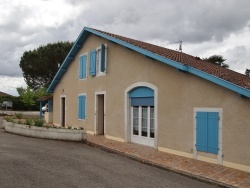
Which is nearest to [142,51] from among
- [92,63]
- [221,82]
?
[221,82]

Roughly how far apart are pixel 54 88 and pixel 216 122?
46.4 feet

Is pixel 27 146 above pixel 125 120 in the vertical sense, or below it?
below

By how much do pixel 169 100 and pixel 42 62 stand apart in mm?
32677

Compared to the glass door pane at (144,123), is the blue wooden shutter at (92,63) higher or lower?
higher

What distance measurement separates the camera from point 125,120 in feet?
41.2

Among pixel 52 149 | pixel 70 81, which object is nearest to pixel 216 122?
pixel 52 149

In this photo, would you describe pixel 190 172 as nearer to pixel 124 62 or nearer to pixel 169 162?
pixel 169 162

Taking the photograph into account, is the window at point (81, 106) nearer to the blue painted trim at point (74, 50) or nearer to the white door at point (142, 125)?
the blue painted trim at point (74, 50)

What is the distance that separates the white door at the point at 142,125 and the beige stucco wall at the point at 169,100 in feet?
1.95

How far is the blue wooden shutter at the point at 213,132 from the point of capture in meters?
8.63

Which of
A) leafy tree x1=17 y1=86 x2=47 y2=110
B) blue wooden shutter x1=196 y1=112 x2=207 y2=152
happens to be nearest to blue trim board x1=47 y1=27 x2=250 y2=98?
blue wooden shutter x1=196 y1=112 x2=207 y2=152

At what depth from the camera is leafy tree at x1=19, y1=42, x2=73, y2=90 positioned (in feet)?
129

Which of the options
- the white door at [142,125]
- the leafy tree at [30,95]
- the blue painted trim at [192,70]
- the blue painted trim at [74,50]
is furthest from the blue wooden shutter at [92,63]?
the leafy tree at [30,95]

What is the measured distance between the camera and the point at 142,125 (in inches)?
470
